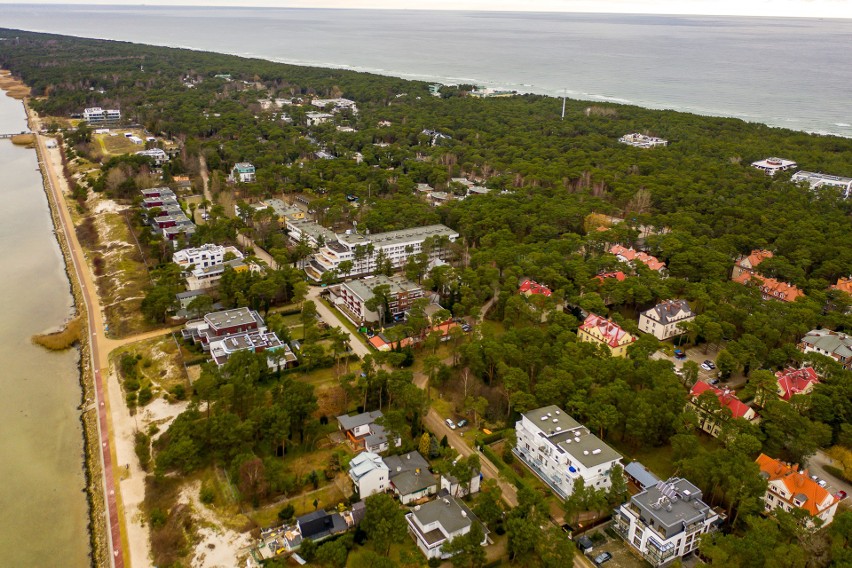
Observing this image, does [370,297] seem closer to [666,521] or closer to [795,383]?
[666,521]

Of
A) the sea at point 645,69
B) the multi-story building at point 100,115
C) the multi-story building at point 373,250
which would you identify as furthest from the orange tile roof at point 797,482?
the multi-story building at point 100,115

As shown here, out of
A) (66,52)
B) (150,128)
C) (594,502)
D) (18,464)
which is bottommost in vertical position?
(18,464)

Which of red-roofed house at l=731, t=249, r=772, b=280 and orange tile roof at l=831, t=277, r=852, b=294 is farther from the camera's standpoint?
red-roofed house at l=731, t=249, r=772, b=280

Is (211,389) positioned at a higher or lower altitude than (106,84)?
lower

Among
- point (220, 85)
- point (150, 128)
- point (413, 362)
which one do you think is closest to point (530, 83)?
point (220, 85)

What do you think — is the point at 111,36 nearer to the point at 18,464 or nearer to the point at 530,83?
the point at 530,83

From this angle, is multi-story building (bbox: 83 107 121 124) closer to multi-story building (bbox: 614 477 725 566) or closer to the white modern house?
the white modern house

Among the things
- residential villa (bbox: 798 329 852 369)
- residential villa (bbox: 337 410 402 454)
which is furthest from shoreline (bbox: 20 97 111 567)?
residential villa (bbox: 798 329 852 369)

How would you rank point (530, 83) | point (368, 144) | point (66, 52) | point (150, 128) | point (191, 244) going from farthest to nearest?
point (66, 52), point (530, 83), point (150, 128), point (368, 144), point (191, 244)
